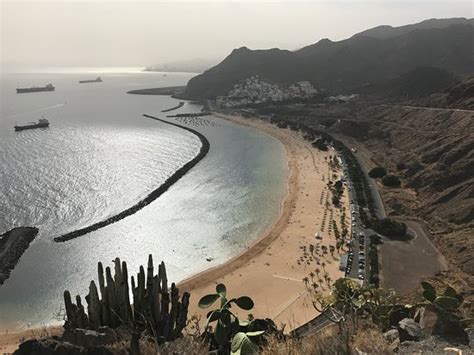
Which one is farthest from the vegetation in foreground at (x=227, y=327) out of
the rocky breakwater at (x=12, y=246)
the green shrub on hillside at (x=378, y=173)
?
the green shrub on hillside at (x=378, y=173)

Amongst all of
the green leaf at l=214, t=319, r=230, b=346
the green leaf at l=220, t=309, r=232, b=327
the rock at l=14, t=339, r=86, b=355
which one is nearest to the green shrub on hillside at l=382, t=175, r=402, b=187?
the green leaf at l=220, t=309, r=232, b=327

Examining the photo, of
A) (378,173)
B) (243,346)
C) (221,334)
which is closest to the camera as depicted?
(243,346)

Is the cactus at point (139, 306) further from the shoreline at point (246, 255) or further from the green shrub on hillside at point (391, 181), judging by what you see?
the green shrub on hillside at point (391, 181)

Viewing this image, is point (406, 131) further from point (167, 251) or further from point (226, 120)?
point (226, 120)

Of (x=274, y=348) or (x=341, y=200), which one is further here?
(x=341, y=200)

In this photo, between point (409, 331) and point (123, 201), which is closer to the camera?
point (409, 331)

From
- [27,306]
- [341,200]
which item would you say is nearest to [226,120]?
[341,200]

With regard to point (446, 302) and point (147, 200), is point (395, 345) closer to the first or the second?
point (446, 302)

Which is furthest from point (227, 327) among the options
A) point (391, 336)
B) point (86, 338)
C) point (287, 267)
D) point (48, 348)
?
point (287, 267)
